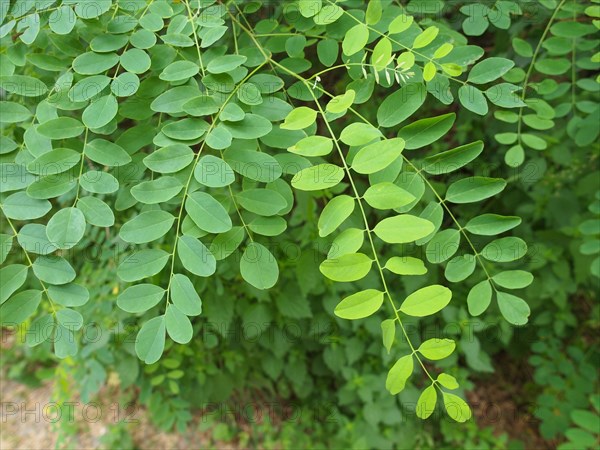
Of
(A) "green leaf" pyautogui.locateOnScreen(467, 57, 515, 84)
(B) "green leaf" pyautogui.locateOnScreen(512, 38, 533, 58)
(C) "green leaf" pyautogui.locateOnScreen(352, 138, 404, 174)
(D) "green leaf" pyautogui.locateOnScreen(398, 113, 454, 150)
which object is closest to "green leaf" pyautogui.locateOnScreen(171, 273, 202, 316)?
(C) "green leaf" pyautogui.locateOnScreen(352, 138, 404, 174)

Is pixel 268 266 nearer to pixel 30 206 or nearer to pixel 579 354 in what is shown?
pixel 30 206

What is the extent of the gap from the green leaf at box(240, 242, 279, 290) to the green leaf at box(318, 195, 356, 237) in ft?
0.40

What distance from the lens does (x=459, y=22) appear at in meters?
1.41

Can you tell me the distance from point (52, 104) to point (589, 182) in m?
1.58

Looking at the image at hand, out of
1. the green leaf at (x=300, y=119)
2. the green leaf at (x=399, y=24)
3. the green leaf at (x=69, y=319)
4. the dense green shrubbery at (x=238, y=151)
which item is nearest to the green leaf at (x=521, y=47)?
the dense green shrubbery at (x=238, y=151)

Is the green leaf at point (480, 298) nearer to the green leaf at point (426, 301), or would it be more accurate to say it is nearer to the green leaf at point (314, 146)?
the green leaf at point (426, 301)

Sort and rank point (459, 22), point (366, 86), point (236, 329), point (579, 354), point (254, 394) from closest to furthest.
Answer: point (366, 86)
point (459, 22)
point (236, 329)
point (579, 354)
point (254, 394)

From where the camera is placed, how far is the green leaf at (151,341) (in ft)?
2.62

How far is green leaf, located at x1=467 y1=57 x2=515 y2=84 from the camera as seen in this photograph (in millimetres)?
914

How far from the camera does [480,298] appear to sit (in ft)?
2.92

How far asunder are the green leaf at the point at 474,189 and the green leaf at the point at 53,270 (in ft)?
2.19

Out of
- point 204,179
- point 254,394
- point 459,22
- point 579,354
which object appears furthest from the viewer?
point 254,394

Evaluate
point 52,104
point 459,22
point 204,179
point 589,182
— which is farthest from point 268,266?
point 589,182

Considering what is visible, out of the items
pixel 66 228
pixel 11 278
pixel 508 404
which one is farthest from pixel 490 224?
pixel 508 404
